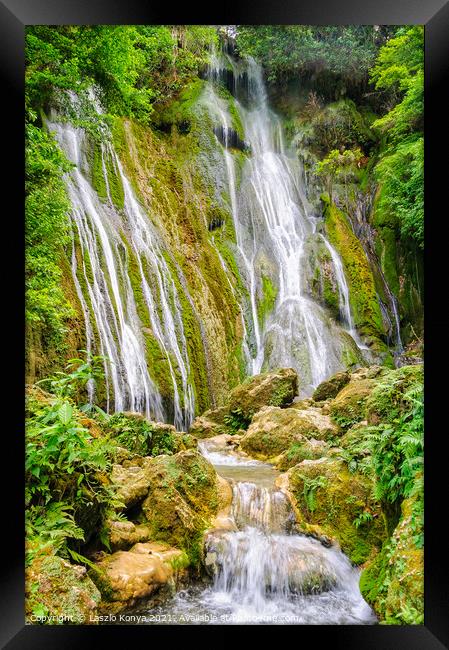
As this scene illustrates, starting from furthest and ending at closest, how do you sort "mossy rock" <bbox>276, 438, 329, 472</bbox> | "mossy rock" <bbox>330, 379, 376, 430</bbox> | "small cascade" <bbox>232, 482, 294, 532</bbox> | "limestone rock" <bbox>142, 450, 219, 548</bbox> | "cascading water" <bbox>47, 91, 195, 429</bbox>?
"mossy rock" <bbox>330, 379, 376, 430</bbox>, "cascading water" <bbox>47, 91, 195, 429</bbox>, "mossy rock" <bbox>276, 438, 329, 472</bbox>, "small cascade" <bbox>232, 482, 294, 532</bbox>, "limestone rock" <bbox>142, 450, 219, 548</bbox>

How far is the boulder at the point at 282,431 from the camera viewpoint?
5.37 metres

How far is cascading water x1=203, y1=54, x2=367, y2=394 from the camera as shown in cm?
698

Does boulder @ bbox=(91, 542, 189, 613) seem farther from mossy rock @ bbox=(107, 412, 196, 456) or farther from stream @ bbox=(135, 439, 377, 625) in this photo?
mossy rock @ bbox=(107, 412, 196, 456)

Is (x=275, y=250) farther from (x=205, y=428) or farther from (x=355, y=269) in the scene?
(x=205, y=428)

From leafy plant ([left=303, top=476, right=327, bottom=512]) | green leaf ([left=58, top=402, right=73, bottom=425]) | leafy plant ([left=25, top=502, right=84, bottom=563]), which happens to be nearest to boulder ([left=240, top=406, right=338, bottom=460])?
leafy plant ([left=303, top=476, right=327, bottom=512])

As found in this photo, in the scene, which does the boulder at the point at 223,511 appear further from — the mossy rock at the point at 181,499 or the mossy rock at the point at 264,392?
the mossy rock at the point at 264,392

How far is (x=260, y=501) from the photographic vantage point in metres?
4.05

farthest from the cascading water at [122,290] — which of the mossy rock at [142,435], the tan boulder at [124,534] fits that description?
the tan boulder at [124,534]

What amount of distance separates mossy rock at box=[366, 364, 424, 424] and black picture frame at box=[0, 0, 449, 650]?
0.62ft

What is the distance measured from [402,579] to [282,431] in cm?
298
